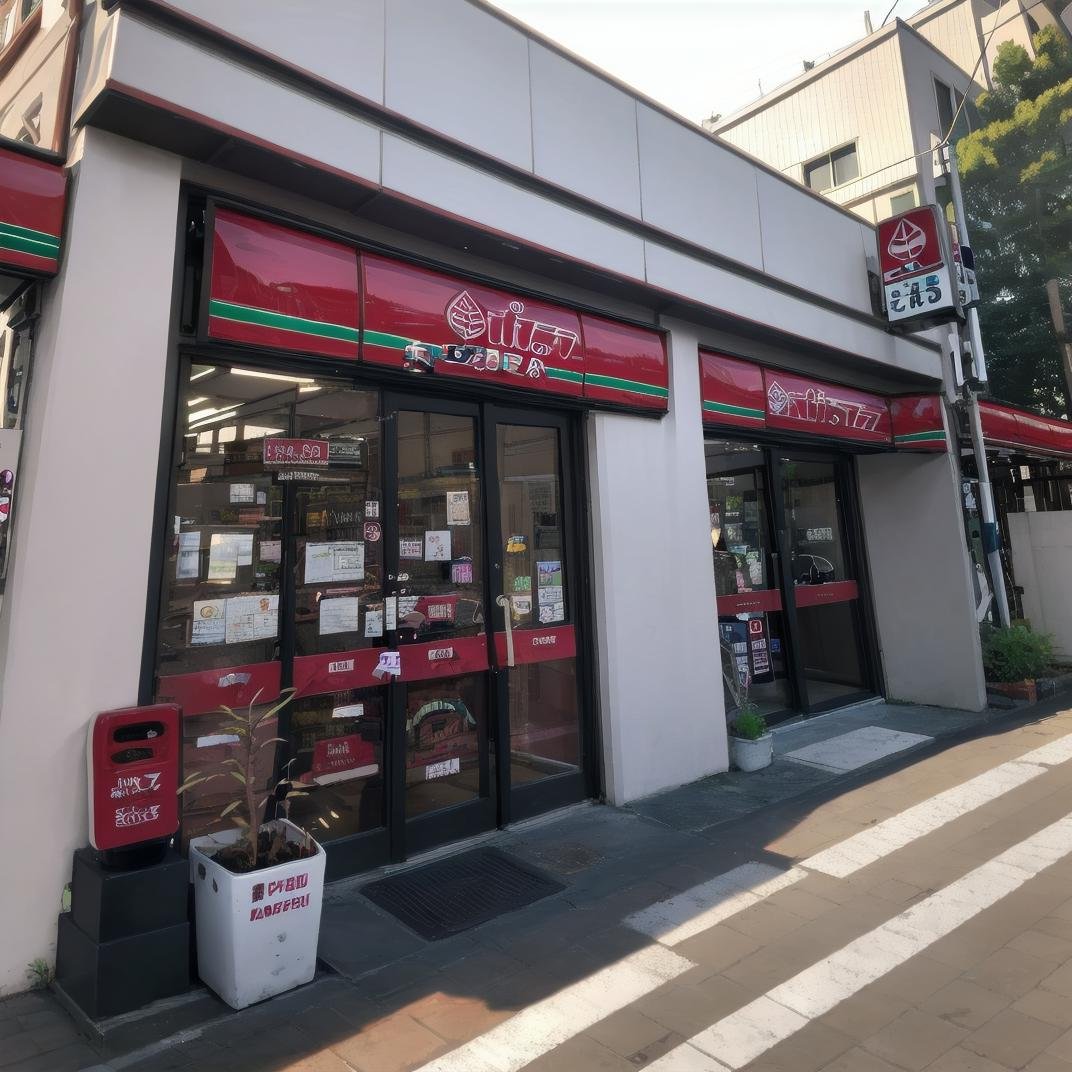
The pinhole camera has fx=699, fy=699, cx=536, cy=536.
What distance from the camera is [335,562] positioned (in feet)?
14.6

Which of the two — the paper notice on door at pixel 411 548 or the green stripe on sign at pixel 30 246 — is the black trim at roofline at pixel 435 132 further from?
the paper notice on door at pixel 411 548

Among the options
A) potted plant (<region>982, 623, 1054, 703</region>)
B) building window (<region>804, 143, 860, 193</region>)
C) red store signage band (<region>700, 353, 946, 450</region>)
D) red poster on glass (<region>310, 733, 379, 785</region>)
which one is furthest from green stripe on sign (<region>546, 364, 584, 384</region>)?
building window (<region>804, 143, 860, 193</region>)

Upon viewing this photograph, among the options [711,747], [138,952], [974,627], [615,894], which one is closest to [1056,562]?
[974,627]

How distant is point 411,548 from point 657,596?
226 cm

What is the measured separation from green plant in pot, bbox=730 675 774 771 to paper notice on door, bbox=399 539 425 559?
11.4 feet

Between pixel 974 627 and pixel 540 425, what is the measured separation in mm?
6206

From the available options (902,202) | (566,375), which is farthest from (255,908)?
(902,202)

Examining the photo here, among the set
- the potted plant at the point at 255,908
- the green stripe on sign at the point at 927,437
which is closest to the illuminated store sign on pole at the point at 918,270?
the green stripe on sign at the point at 927,437

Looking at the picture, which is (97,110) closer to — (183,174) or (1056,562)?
(183,174)

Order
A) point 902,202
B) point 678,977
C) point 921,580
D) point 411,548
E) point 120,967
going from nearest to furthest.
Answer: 1. point 120,967
2. point 678,977
3. point 411,548
4. point 921,580
5. point 902,202

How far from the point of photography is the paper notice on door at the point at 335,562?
4352 millimetres

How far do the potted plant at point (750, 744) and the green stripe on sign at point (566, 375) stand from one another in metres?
3.43

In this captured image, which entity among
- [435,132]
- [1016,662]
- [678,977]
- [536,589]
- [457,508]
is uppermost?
[435,132]

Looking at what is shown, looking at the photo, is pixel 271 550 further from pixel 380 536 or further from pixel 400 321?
pixel 400 321
